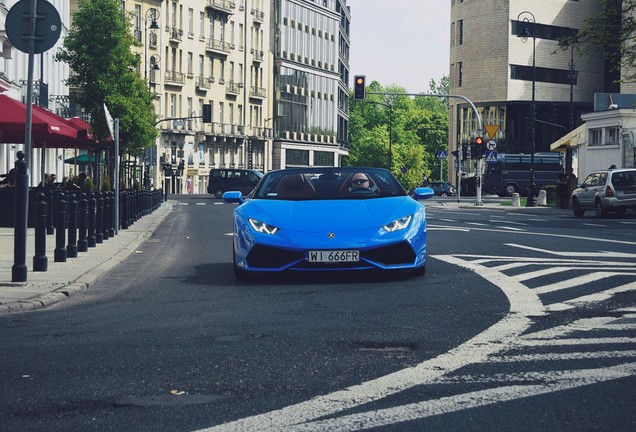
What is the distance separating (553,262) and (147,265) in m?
5.33

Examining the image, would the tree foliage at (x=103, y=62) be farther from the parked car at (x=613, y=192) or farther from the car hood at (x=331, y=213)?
the car hood at (x=331, y=213)

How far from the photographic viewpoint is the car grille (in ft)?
41.5

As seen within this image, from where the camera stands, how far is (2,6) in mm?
40375

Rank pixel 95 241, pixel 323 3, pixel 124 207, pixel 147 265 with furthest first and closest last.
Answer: pixel 323 3 < pixel 124 207 < pixel 95 241 < pixel 147 265

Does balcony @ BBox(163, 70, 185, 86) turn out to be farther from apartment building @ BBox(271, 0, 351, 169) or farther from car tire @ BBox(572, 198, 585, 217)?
car tire @ BBox(572, 198, 585, 217)

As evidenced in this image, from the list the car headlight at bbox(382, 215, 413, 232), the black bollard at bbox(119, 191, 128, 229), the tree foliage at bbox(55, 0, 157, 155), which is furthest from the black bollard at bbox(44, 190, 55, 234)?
the tree foliage at bbox(55, 0, 157, 155)

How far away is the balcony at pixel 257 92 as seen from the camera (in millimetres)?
118688

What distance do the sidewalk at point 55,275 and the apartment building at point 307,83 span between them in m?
102

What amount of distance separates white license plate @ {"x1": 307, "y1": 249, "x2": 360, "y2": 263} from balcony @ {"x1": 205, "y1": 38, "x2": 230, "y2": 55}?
9938 centimetres

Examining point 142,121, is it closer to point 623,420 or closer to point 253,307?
point 253,307

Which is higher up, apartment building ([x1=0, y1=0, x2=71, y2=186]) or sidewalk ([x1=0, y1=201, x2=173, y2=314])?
apartment building ([x1=0, y1=0, x2=71, y2=186])

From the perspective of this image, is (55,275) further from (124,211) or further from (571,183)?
(571,183)

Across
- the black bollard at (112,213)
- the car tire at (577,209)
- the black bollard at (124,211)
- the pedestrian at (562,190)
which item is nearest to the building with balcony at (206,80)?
the pedestrian at (562,190)

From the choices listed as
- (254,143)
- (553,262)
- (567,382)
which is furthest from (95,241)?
(254,143)
